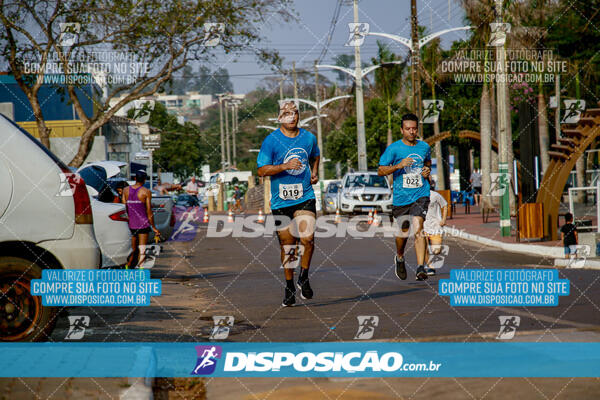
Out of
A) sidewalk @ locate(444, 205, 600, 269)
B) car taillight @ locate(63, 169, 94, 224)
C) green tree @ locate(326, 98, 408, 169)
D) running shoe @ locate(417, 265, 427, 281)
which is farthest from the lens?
green tree @ locate(326, 98, 408, 169)

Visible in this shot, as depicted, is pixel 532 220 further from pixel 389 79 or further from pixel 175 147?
pixel 175 147

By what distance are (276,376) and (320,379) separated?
30cm

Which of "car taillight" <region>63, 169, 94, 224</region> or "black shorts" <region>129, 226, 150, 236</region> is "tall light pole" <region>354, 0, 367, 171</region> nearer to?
"black shorts" <region>129, 226, 150, 236</region>

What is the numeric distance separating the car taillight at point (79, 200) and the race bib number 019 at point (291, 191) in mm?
2168

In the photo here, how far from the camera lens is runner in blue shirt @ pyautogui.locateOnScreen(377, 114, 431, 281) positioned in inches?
374

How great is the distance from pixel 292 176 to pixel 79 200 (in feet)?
7.57

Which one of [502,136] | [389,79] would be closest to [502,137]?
[502,136]

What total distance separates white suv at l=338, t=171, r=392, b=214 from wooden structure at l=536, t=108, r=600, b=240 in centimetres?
1410

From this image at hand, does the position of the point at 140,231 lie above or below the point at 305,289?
above

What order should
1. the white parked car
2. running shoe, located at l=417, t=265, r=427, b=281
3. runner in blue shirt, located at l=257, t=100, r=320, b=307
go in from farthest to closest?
1. the white parked car
2. running shoe, located at l=417, t=265, r=427, b=281
3. runner in blue shirt, located at l=257, t=100, r=320, b=307

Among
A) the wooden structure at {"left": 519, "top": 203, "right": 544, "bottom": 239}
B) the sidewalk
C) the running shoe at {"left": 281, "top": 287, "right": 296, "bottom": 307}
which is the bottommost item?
the sidewalk

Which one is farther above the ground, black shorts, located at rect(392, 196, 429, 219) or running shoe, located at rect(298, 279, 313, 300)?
black shorts, located at rect(392, 196, 429, 219)

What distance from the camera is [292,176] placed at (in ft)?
29.1

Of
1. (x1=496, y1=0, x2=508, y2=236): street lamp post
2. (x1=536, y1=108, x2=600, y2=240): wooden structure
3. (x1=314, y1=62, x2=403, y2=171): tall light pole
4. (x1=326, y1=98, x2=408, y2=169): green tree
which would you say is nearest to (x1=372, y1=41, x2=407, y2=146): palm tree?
(x1=326, y1=98, x2=408, y2=169): green tree
